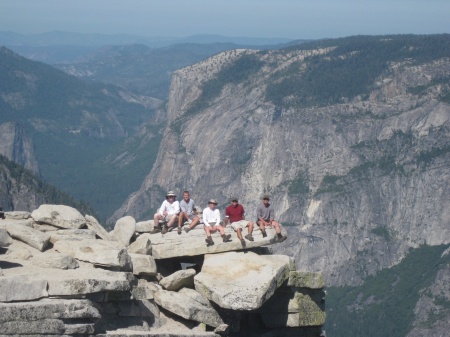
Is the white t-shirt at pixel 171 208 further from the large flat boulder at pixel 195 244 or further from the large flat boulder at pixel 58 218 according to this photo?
the large flat boulder at pixel 58 218

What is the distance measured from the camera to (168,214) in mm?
43062

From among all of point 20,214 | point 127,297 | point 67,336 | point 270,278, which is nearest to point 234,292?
point 270,278

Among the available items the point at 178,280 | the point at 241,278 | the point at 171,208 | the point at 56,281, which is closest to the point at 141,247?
the point at 178,280

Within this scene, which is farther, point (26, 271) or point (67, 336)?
point (26, 271)

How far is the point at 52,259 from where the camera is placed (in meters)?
35.5

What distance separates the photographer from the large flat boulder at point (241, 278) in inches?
1394

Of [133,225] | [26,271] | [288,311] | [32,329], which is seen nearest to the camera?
[32,329]

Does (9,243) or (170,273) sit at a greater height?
(9,243)

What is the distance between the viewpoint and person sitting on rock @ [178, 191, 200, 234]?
137 ft

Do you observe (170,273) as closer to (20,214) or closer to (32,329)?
(20,214)

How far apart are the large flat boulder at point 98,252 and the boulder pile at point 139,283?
0.05 m

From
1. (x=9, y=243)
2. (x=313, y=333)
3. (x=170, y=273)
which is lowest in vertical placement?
(x=313, y=333)

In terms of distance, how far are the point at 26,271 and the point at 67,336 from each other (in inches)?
156

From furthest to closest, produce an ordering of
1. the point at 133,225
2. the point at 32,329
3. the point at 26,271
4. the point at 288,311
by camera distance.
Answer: the point at 133,225 → the point at 288,311 → the point at 26,271 → the point at 32,329
